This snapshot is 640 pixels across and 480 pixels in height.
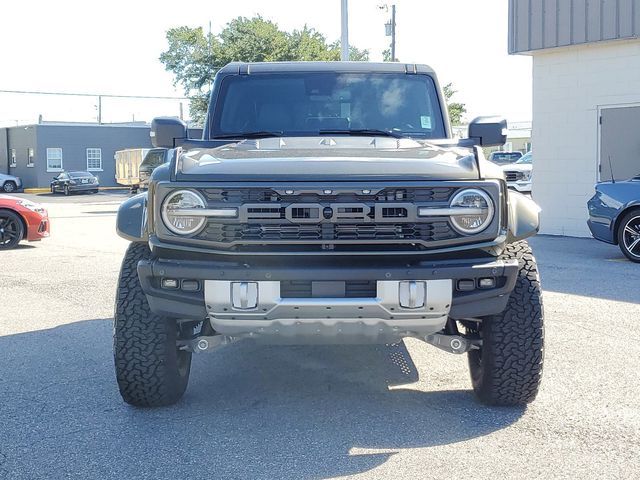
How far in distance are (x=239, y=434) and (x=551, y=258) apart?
8528 millimetres

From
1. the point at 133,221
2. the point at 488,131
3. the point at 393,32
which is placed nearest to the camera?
the point at 133,221

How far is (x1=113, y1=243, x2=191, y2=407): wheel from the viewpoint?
4543 mm

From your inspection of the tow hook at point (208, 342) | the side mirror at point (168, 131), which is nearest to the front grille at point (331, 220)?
the tow hook at point (208, 342)

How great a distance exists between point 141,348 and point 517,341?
6.51ft

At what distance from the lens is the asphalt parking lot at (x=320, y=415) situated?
3855 mm

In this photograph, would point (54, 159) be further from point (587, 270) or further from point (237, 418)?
point (237, 418)

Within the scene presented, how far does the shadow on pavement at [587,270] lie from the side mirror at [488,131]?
322 cm

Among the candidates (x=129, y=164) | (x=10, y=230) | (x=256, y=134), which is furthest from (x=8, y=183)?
(x=256, y=134)

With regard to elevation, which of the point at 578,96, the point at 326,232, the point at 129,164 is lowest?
the point at 326,232

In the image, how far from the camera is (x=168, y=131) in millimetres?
5664

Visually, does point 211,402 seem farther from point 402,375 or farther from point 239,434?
point 402,375

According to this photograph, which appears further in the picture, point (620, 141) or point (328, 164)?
point (620, 141)

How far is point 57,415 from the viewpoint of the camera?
4.65 metres

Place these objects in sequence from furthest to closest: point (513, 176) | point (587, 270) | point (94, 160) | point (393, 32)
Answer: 1. point (94, 160)
2. point (393, 32)
3. point (513, 176)
4. point (587, 270)
